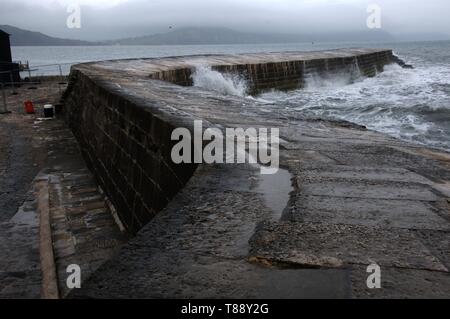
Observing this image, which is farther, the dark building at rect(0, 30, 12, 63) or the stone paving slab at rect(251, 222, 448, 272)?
the dark building at rect(0, 30, 12, 63)

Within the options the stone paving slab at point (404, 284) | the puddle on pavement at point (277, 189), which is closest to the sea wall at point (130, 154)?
the puddle on pavement at point (277, 189)

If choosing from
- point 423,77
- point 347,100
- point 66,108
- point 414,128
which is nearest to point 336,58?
point 423,77

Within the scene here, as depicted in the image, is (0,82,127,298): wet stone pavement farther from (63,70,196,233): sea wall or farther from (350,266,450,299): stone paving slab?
(350,266,450,299): stone paving slab

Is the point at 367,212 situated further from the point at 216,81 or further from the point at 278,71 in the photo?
the point at 278,71

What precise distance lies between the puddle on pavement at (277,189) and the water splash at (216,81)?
1118cm

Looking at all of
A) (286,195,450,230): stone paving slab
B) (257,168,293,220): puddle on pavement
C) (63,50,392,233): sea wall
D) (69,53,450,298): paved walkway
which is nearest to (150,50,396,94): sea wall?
(63,50,392,233): sea wall

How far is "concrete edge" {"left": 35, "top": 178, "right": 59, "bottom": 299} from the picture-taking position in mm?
3878

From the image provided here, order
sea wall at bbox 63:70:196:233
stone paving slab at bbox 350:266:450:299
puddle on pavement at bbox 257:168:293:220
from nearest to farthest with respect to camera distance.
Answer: stone paving slab at bbox 350:266:450:299
puddle on pavement at bbox 257:168:293:220
sea wall at bbox 63:70:196:233

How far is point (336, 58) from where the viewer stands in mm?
22000

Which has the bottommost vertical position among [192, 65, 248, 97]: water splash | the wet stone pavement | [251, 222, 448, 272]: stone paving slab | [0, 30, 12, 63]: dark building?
the wet stone pavement

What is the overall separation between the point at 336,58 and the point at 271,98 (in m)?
7.35

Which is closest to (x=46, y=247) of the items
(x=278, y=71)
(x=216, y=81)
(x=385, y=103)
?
(x=216, y=81)

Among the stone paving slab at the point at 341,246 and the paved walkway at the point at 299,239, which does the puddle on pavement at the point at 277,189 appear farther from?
the stone paving slab at the point at 341,246

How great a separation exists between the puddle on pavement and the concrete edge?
1860mm
